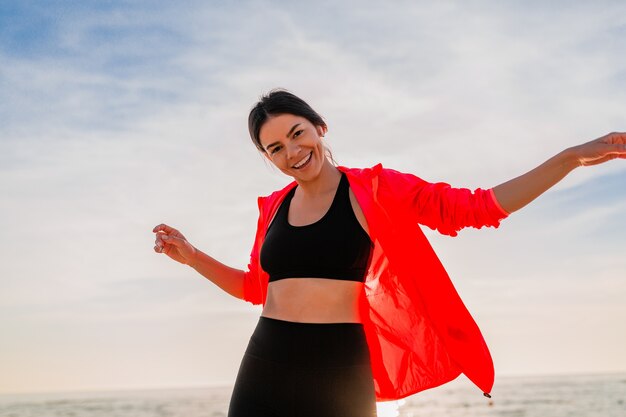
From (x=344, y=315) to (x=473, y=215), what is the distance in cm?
69

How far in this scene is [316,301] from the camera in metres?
3.17

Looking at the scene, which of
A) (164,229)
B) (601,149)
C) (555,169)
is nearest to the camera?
(601,149)

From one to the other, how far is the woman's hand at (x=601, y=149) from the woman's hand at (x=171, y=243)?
2.06 meters

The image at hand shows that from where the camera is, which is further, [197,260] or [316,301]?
[197,260]

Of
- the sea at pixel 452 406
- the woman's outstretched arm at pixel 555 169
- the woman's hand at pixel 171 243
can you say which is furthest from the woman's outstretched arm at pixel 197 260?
the sea at pixel 452 406

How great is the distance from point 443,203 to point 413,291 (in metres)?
0.50

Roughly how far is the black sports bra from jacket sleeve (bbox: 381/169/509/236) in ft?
→ 0.76

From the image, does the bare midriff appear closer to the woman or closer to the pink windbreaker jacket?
the woman

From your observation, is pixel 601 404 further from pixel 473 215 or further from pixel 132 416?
pixel 473 215

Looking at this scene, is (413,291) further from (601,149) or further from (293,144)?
(601,149)

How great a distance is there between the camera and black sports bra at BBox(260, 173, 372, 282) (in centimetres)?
320

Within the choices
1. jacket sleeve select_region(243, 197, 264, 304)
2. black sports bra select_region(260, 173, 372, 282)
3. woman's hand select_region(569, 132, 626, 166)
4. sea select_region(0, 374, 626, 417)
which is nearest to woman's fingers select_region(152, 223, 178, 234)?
jacket sleeve select_region(243, 197, 264, 304)

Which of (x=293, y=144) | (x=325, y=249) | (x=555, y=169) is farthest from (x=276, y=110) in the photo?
(x=555, y=169)

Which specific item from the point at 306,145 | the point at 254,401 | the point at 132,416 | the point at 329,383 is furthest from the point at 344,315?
the point at 132,416
